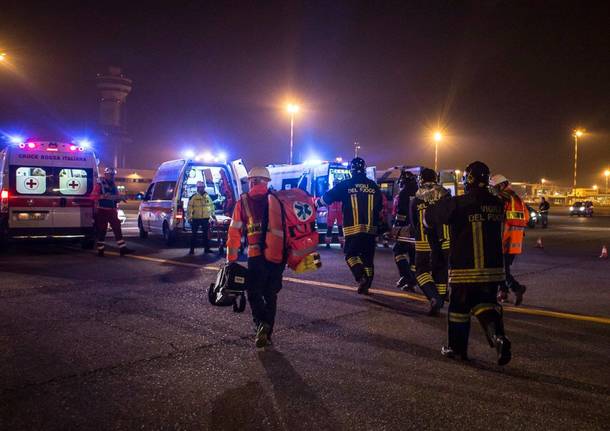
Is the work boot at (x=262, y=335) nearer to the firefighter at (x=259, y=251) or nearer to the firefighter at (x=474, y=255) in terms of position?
the firefighter at (x=259, y=251)

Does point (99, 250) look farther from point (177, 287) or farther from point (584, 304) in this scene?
point (584, 304)

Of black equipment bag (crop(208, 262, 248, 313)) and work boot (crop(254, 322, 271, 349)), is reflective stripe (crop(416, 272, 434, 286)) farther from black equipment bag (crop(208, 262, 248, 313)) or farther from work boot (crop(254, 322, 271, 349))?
black equipment bag (crop(208, 262, 248, 313))

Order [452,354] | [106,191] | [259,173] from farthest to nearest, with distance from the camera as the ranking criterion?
[106,191], [259,173], [452,354]

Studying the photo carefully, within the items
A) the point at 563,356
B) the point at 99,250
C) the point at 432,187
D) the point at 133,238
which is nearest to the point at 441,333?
the point at 563,356

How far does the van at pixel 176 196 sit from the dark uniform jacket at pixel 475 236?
8.51m

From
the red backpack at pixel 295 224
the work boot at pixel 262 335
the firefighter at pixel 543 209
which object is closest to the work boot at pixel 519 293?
the red backpack at pixel 295 224

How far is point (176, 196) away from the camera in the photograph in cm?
1391

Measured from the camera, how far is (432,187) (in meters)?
6.23

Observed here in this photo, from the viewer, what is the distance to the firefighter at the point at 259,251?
16.5 feet

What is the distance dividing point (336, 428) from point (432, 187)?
3621 millimetres

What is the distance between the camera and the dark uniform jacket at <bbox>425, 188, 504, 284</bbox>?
4484 mm

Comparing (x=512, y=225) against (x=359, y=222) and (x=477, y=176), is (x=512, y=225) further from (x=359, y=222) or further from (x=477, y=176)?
(x=477, y=176)

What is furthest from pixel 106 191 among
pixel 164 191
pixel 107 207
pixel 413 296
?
pixel 413 296

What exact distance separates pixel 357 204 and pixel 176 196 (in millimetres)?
7627
